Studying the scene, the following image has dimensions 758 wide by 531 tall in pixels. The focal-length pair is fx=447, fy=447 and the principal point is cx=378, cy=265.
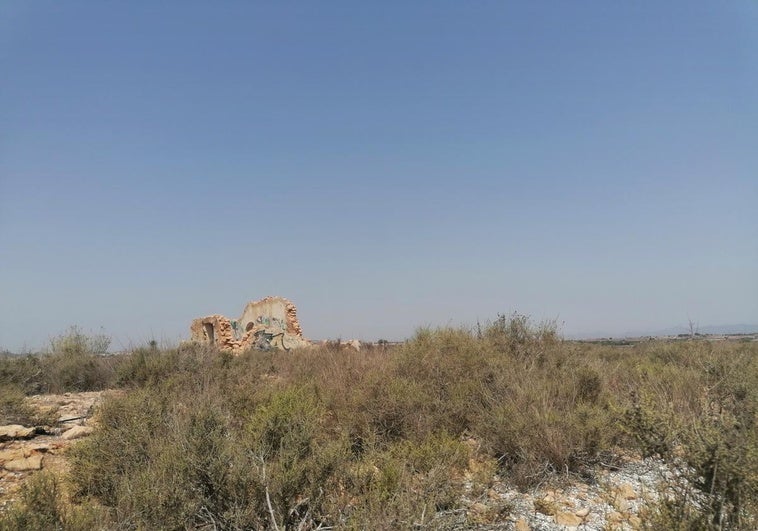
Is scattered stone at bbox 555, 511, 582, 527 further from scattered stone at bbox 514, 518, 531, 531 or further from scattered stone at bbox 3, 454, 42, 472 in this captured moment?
scattered stone at bbox 3, 454, 42, 472

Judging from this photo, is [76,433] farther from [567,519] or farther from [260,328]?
[260,328]

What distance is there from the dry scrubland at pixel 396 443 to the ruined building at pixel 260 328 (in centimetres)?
1504

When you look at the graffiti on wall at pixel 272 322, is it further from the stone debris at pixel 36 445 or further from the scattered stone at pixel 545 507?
the scattered stone at pixel 545 507

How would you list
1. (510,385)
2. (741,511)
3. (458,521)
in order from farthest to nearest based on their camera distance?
(510,385) → (458,521) → (741,511)

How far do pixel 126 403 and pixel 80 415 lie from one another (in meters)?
2.54

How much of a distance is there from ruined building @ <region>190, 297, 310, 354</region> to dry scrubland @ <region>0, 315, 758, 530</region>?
15.0m

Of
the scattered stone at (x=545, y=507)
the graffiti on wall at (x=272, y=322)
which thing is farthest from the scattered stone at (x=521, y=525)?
the graffiti on wall at (x=272, y=322)

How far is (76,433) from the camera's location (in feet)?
18.8

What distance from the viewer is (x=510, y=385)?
5836mm

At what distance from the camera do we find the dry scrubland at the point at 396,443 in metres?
2.73

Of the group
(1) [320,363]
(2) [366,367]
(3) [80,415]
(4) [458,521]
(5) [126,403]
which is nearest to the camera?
(4) [458,521]

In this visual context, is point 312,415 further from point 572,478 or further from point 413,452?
point 572,478

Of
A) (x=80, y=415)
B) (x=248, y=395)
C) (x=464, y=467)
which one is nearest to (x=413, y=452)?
(x=464, y=467)

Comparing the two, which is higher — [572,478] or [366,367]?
[366,367]
